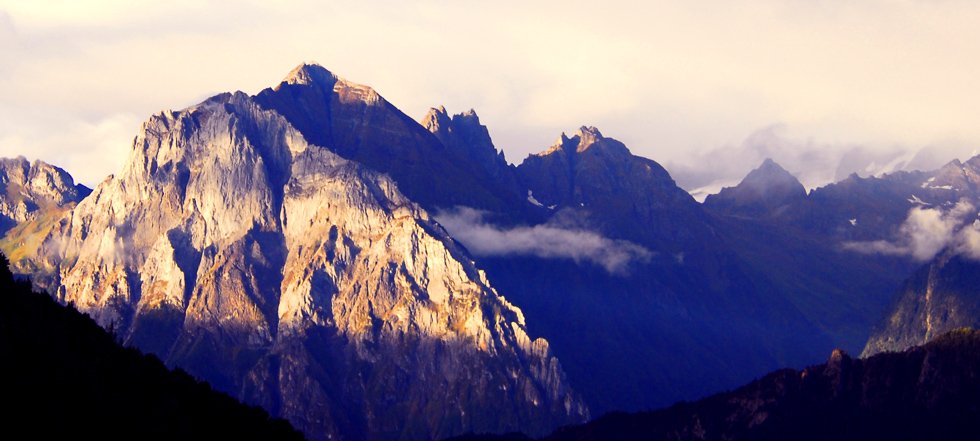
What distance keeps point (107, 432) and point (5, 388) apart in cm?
1720

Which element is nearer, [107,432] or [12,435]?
[12,435]

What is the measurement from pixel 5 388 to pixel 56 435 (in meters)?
15.9

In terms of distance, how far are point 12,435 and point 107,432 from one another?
20226mm

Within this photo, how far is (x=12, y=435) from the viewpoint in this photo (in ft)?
595

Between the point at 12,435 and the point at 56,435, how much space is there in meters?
8.66

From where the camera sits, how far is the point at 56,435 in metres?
189

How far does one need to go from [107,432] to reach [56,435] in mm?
11574

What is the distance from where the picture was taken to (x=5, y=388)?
652ft

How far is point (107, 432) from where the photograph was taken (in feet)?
655

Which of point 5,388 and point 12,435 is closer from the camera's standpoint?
point 12,435

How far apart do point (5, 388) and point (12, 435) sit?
19481mm
